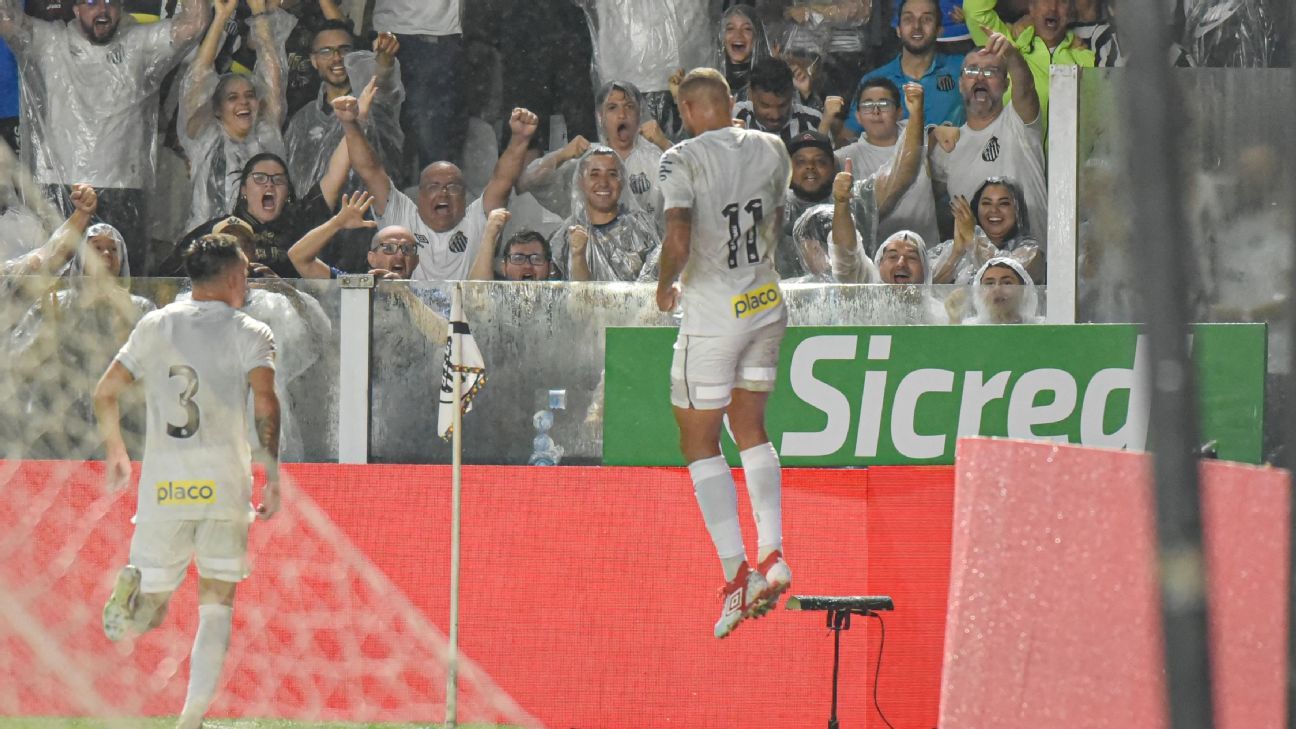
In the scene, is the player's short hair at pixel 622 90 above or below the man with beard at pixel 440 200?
above

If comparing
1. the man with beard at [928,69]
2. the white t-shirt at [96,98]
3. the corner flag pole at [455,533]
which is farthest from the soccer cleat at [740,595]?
the white t-shirt at [96,98]

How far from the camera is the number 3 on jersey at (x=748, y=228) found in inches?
228

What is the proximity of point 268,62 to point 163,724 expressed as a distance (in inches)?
159

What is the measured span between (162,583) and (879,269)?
13.4 feet

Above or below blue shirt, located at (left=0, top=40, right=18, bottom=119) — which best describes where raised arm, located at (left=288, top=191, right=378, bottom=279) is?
below

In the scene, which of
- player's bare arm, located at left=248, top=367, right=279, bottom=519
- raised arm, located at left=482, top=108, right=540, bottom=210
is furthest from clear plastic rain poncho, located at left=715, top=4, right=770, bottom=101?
player's bare arm, located at left=248, top=367, right=279, bottom=519

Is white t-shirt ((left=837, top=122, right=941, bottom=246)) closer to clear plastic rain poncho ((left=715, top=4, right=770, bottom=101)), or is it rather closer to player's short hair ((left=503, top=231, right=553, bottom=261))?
clear plastic rain poncho ((left=715, top=4, right=770, bottom=101))

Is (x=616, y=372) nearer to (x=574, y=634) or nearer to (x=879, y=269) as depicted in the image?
(x=574, y=634)

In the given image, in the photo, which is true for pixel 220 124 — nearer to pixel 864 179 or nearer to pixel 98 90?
pixel 98 90

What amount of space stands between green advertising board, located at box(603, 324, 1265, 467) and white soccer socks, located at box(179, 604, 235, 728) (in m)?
1.88

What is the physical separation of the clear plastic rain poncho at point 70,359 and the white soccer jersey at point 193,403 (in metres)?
1.30

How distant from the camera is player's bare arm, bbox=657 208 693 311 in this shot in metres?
5.67

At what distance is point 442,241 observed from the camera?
852cm

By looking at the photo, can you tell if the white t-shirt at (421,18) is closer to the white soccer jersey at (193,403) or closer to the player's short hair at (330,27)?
the player's short hair at (330,27)
